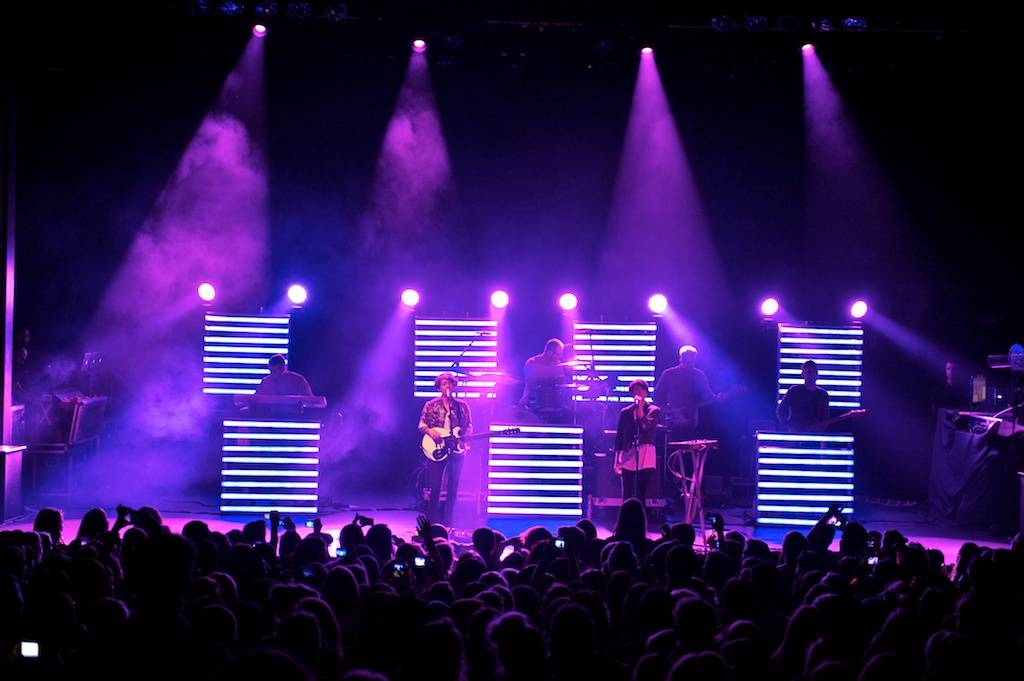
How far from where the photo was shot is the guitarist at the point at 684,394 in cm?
1300

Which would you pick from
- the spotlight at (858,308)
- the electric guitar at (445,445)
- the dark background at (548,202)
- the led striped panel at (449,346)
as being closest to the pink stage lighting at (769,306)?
the dark background at (548,202)

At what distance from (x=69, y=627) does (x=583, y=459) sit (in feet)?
30.8

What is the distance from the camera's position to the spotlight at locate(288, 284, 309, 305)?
14.7m

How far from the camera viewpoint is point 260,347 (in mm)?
14938

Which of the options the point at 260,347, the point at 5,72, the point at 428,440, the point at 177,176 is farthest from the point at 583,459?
the point at 5,72

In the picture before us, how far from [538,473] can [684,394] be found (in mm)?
2398

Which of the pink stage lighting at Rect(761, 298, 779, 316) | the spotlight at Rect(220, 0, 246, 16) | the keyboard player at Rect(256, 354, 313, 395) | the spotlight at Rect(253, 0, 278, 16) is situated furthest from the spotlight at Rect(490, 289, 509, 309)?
the spotlight at Rect(220, 0, 246, 16)

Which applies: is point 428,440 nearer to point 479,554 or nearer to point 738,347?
point 479,554

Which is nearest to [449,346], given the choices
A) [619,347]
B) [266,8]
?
[619,347]

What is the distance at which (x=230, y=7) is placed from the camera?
12102 mm

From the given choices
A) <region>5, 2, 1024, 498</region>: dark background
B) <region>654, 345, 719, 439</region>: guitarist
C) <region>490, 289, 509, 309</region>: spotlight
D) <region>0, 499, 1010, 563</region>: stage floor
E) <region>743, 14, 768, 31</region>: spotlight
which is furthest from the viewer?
<region>490, 289, 509, 309</region>: spotlight

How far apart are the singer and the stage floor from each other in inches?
30.9

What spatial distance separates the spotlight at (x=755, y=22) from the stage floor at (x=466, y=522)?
6.37 metres

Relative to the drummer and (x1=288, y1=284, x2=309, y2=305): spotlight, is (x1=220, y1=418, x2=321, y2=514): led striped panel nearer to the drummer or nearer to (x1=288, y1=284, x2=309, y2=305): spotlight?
the drummer
